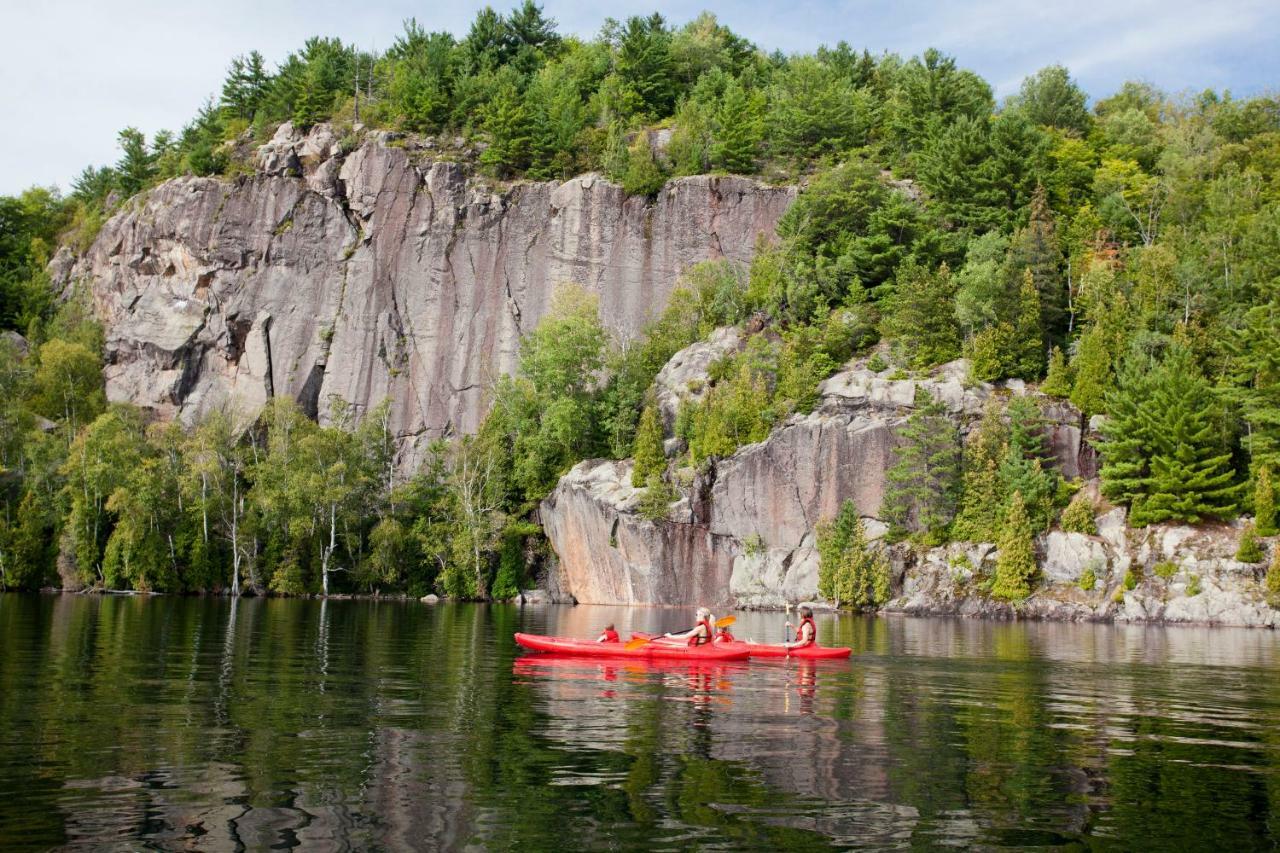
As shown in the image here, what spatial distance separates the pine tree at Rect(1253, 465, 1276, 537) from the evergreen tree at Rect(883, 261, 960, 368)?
63.6 ft

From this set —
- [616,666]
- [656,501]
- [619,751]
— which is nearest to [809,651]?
[616,666]

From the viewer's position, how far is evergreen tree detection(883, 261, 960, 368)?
225 ft


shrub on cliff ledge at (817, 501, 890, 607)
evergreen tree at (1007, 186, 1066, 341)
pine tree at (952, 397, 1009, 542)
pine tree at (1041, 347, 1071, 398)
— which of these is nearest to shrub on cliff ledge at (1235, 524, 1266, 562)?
pine tree at (952, 397, 1009, 542)

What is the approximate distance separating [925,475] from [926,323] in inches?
454

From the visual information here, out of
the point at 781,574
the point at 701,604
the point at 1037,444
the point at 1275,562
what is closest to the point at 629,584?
the point at 701,604

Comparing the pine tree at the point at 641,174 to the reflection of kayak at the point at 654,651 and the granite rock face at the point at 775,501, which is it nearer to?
the granite rock face at the point at 775,501

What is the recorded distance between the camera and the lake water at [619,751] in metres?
11.8

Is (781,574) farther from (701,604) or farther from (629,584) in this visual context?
(629,584)

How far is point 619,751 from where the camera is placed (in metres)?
16.3

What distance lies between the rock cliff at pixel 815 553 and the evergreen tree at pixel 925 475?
1.29 metres

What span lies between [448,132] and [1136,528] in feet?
217

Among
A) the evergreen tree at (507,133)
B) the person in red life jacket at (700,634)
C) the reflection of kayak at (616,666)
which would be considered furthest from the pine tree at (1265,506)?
the evergreen tree at (507,133)

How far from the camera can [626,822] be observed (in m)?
12.0

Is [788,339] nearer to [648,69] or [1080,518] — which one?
Answer: [1080,518]
